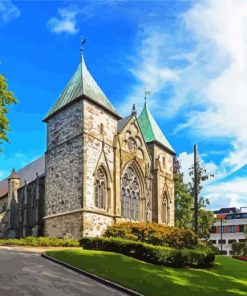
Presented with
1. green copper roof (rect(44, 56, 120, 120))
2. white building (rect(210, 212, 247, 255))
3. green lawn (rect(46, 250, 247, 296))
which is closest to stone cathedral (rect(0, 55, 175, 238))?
green copper roof (rect(44, 56, 120, 120))

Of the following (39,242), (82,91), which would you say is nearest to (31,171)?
(82,91)

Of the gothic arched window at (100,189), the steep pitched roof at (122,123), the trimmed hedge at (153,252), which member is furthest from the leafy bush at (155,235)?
the steep pitched roof at (122,123)

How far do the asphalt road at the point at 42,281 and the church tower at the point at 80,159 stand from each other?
40.9ft

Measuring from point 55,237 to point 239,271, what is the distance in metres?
14.6

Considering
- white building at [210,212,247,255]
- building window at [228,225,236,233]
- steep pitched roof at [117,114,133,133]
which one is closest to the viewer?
steep pitched roof at [117,114,133,133]

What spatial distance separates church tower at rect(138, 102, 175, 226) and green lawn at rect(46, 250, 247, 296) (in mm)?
17019

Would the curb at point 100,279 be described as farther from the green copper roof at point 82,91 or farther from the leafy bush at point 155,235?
the green copper roof at point 82,91

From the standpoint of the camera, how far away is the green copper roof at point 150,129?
46438 mm

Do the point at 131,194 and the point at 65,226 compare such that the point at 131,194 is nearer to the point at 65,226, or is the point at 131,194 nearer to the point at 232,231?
the point at 65,226

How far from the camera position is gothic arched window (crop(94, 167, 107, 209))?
36031 millimetres

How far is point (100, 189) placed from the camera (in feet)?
120

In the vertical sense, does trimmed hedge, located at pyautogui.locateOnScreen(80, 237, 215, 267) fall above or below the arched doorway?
below

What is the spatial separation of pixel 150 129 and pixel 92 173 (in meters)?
13.2

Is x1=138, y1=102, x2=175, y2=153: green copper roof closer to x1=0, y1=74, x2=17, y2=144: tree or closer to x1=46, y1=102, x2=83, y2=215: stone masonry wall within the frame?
x1=46, y1=102, x2=83, y2=215: stone masonry wall
